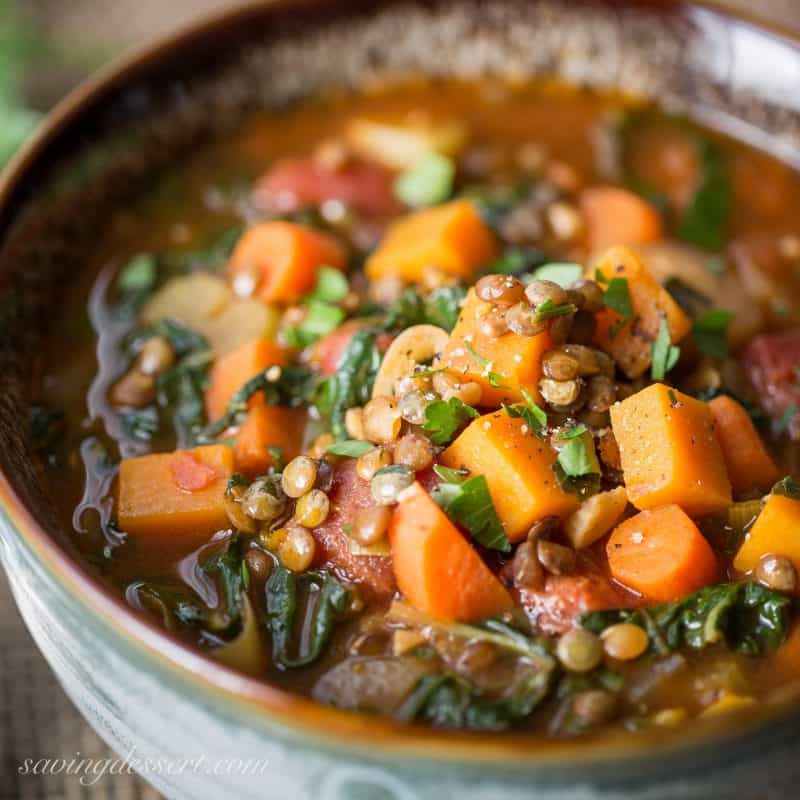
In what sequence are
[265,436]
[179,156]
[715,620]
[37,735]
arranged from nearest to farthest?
[715,620] → [265,436] → [37,735] → [179,156]

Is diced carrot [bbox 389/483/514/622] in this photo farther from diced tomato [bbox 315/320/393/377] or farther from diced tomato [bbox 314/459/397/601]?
diced tomato [bbox 315/320/393/377]

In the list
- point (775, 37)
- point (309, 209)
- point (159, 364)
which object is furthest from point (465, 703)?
point (775, 37)

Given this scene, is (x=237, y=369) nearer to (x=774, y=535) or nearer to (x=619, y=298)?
(x=619, y=298)

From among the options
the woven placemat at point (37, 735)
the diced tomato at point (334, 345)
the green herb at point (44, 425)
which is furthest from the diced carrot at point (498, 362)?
the woven placemat at point (37, 735)

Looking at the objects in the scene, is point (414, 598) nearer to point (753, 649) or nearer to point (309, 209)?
point (753, 649)

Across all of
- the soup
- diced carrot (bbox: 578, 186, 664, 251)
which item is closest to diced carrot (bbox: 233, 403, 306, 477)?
the soup

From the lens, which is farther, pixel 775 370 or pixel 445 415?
pixel 775 370

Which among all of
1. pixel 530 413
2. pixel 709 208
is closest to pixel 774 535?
pixel 530 413
